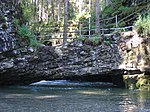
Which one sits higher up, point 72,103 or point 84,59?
point 84,59

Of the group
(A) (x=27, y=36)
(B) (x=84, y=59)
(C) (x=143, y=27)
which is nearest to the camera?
(C) (x=143, y=27)

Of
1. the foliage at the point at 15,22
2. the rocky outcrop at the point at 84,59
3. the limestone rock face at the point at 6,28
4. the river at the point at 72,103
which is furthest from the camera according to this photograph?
the foliage at the point at 15,22

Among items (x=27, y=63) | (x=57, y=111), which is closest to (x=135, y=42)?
(x=27, y=63)

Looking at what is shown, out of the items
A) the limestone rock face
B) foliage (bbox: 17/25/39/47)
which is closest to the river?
the limestone rock face

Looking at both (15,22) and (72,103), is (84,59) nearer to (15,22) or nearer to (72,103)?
(15,22)

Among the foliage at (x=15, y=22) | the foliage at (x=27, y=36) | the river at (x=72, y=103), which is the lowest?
the river at (x=72, y=103)

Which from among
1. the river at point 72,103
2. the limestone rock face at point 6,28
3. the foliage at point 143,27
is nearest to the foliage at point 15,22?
the limestone rock face at point 6,28

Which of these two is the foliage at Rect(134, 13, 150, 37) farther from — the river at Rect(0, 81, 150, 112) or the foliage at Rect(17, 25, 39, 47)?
the foliage at Rect(17, 25, 39, 47)

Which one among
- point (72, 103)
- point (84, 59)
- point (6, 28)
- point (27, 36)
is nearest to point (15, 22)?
point (6, 28)

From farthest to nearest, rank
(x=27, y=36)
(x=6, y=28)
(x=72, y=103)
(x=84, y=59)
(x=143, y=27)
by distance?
(x=84, y=59) → (x=27, y=36) → (x=143, y=27) → (x=6, y=28) → (x=72, y=103)

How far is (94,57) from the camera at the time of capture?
21.0 meters

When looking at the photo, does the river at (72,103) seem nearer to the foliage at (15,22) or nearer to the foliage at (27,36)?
the foliage at (27,36)

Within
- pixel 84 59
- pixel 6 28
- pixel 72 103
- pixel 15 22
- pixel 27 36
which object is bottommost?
pixel 72 103

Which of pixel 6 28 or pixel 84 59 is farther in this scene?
pixel 84 59
